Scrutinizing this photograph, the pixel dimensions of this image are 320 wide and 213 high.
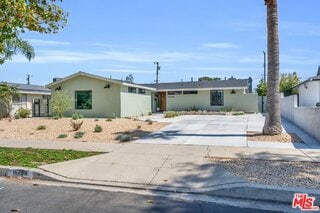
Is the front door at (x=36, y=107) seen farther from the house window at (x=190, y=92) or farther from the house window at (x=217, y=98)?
the house window at (x=217, y=98)

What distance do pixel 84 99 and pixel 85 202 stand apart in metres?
21.3

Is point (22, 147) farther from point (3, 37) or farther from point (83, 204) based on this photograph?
point (83, 204)

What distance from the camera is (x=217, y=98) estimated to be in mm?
34875

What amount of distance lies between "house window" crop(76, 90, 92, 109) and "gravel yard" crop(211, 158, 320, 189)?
18.9 metres

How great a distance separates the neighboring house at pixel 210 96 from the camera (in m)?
33.5

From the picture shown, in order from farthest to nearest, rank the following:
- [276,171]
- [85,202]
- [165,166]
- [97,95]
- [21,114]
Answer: [21,114] → [97,95] → [165,166] → [276,171] → [85,202]

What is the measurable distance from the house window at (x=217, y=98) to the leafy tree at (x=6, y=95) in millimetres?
19506

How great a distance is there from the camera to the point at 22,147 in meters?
11.2

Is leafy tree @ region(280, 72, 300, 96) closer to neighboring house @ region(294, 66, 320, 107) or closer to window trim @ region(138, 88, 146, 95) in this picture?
neighboring house @ region(294, 66, 320, 107)

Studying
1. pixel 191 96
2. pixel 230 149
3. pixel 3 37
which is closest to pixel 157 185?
pixel 230 149

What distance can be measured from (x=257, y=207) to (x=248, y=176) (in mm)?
1463

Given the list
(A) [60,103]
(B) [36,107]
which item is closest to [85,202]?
(A) [60,103]

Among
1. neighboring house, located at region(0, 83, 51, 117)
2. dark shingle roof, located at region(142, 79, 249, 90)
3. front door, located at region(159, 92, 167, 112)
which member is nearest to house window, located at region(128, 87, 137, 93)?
neighboring house, located at region(0, 83, 51, 117)

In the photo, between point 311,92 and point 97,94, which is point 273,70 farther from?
point 97,94
